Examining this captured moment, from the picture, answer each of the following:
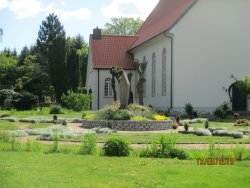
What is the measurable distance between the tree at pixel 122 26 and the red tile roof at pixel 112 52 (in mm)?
38049

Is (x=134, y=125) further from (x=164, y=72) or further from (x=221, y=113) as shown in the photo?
(x=164, y=72)

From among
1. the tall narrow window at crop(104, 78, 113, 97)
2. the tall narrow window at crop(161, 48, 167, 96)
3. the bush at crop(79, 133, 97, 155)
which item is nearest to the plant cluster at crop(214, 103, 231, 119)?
the tall narrow window at crop(161, 48, 167, 96)

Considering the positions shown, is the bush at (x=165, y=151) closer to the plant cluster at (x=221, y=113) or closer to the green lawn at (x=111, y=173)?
the green lawn at (x=111, y=173)

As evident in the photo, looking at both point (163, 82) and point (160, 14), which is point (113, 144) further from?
point (160, 14)

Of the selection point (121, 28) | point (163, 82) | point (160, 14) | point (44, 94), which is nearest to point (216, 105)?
point (163, 82)

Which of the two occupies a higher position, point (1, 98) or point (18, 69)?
point (18, 69)

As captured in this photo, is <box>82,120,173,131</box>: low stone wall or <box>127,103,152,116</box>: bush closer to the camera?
<box>82,120,173,131</box>: low stone wall

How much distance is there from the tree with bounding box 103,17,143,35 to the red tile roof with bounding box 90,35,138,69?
38049mm

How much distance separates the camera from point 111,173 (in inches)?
383

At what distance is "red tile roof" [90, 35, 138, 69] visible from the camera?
49.2 meters

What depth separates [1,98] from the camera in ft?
157

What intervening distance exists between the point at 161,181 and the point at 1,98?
41.1 metres

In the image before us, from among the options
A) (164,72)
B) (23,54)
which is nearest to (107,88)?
(164,72)

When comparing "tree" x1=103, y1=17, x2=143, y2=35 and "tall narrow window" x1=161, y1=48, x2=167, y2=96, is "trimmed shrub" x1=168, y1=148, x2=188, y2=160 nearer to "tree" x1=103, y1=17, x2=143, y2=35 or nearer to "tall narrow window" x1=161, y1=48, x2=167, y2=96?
"tall narrow window" x1=161, y1=48, x2=167, y2=96
